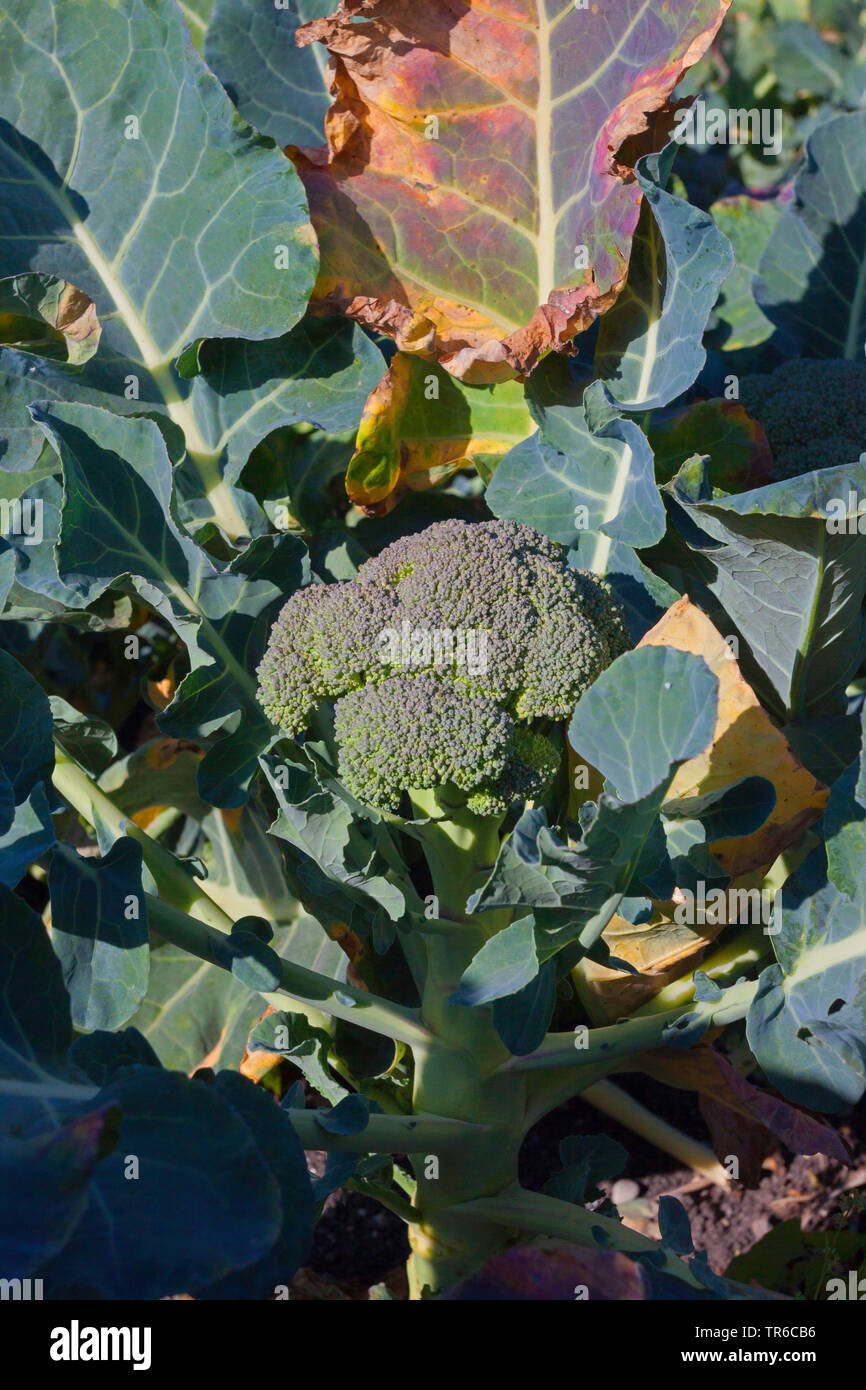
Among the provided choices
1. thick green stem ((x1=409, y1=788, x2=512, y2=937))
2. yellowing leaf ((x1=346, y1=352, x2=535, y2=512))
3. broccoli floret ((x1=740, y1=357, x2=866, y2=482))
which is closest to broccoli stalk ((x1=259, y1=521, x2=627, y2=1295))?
thick green stem ((x1=409, y1=788, x2=512, y2=937))

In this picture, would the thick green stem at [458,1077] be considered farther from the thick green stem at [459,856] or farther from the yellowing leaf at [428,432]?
the yellowing leaf at [428,432]

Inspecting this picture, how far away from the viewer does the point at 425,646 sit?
1.30 meters

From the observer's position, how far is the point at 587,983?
1560 millimetres

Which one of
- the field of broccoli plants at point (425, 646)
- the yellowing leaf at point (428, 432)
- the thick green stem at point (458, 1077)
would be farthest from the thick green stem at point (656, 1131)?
the yellowing leaf at point (428, 432)

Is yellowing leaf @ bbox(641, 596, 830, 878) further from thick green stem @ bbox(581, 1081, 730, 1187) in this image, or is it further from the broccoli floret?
thick green stem @ bbox(581, 1081, 730, 1187)

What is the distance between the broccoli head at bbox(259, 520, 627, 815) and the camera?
4.09 feet

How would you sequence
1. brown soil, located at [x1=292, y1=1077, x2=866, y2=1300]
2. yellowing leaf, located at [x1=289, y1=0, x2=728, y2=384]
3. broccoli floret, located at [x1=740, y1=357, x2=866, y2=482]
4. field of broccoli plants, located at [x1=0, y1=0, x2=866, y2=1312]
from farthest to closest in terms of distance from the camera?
brown soil, located at [x1=292, y1=1077, x2=866, y2=1300]
broccoli floret, located at [x1=740, y1=357, x2=866, y2=482]
yellowing leaf, located at [x1=289, y1=0, x2=728, y2=384]
field of broccoli plants, located at [x1=0, y1=0, x2=866, y2=1312]

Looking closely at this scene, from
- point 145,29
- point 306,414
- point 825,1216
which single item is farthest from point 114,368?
point 825,1216

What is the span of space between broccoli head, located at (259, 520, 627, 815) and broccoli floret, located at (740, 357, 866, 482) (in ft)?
1.73

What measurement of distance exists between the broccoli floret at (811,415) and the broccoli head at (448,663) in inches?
20.8

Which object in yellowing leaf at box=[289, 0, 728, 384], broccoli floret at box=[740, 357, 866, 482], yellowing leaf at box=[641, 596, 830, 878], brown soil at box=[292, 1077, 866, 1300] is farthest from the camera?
brown soil at box=[292, 1077, 866, 1300]

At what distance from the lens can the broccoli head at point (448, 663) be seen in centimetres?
125

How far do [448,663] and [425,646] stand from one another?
33 millimetres
